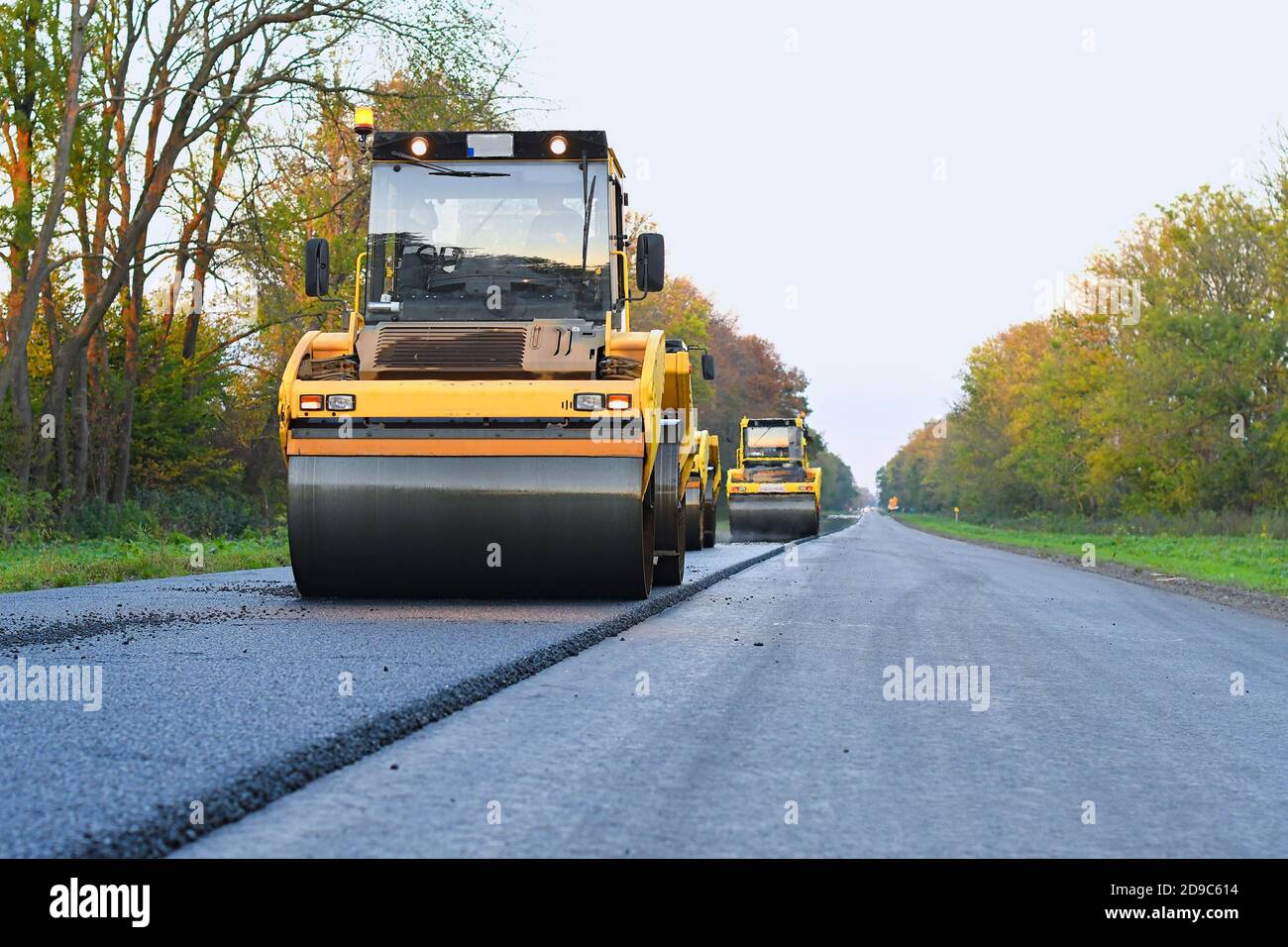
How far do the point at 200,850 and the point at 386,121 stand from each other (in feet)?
79.6

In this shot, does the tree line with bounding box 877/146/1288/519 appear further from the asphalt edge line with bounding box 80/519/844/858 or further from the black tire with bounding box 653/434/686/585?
the asphalt edge line with bounding box 80/519/844/858

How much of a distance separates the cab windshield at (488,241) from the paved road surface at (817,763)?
3.53m

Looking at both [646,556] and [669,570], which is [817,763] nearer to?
[646,556]

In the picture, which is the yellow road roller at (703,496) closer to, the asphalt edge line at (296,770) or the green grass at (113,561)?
the green grass at (113,561)

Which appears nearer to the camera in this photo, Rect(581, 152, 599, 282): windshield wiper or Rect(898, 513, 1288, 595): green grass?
Rect(581, 152, 599, 282): windshield wiper

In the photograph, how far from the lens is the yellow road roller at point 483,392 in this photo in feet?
32.3

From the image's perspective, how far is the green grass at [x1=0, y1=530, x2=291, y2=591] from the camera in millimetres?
13453

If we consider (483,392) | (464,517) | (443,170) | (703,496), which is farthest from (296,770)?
(703,496)

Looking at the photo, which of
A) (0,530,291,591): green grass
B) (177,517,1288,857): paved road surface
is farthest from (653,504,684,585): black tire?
(0,530,291,591): green grass

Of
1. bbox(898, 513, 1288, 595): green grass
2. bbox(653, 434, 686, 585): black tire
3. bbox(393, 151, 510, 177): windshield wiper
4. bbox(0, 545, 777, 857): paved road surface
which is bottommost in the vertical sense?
bbox(898, 513, 1288, 595): green grass

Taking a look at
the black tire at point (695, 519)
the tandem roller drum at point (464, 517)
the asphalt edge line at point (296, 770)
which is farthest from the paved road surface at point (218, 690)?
the black tire at point (695, 519)

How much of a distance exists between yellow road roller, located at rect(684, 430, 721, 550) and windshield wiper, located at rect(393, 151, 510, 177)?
10.7 meters

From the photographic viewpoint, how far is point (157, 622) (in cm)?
917
